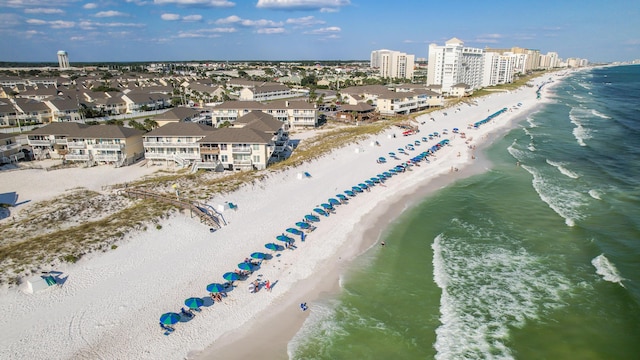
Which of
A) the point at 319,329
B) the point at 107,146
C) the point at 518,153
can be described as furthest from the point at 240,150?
the point at 518,153

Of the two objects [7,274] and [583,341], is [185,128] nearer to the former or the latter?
[7,274]

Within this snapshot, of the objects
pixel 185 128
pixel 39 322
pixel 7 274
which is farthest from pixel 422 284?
pixel 185 128

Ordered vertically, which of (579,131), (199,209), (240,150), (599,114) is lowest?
(579,131)

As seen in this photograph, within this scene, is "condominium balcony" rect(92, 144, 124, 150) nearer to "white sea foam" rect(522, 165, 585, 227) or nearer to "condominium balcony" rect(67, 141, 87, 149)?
"condominium balcony" rect(67, 141, 87, 149)

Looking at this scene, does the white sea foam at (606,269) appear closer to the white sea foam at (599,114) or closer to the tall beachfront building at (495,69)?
the white sea foam at (599,114)

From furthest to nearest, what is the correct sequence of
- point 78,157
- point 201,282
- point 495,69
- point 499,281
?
1. point 495,69
2. point 78,157
3. point 499,281
4. point 201,282

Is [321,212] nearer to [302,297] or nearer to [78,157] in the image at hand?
[302,297]
